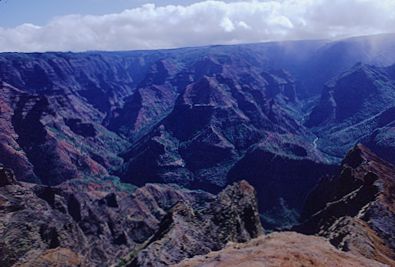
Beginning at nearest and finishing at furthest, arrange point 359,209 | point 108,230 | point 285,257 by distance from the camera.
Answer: point 285,257
point 359,209
point 108,230

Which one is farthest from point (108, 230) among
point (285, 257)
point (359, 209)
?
point (285, 257)

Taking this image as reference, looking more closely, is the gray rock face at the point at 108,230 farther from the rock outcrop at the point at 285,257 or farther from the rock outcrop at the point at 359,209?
the rock outcrop at the point at 285,257

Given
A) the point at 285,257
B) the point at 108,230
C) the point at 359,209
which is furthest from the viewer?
the point at 108,230

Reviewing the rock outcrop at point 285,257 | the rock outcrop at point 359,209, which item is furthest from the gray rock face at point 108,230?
the rock outcrop at point 285,257

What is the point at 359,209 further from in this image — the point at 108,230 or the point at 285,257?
the point at 108,230

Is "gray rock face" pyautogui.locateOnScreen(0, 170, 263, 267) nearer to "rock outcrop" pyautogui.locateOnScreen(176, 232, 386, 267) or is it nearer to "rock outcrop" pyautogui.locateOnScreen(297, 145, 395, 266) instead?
"rock outcrop" pyautogui.locateOnScreen(297, 145, 395, 266)

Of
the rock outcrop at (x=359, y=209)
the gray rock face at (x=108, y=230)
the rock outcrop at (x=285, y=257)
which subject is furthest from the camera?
the gray rock face at (x=108, y=230)
